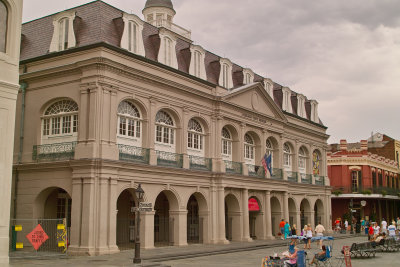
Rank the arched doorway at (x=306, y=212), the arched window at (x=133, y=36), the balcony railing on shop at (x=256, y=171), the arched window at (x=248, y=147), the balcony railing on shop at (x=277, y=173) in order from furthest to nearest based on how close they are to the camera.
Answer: the arched doorway at (x=306, y=212)
the balcony railing on shop at (x=277, y=173)
the arched window at (x=248, y=147)
the balcony railing on shop at (x=256, y=171)
the arched window at (x=133, y=36)

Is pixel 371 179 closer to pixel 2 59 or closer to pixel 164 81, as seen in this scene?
pixel 164 81

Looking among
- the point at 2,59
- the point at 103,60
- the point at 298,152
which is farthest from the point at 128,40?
the point at 298,152

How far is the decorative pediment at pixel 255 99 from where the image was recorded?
3351 centimetres

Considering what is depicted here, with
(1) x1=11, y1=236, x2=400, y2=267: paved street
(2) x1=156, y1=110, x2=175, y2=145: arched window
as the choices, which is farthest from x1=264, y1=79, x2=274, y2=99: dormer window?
(1) x1=11, y1=236, x2=400, y2=267: paved street

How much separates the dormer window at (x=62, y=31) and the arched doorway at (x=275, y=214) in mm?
19594

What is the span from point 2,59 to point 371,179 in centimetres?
4586

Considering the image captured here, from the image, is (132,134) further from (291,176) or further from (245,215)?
(291,176)

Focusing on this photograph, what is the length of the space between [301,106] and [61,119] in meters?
24.6

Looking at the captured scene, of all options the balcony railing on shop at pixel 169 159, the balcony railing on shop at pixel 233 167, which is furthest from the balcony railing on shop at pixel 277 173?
the balcony railing on shop at pixel 169 159

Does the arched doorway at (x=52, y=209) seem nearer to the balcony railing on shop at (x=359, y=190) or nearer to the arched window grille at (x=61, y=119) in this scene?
the arched window grille at (x=61, y=119)

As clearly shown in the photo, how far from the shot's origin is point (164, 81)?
1100 inches

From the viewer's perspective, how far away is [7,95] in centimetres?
1747

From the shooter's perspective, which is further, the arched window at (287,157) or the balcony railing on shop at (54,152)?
the arched window at (287,157)

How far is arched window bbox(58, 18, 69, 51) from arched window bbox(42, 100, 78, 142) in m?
2.87
